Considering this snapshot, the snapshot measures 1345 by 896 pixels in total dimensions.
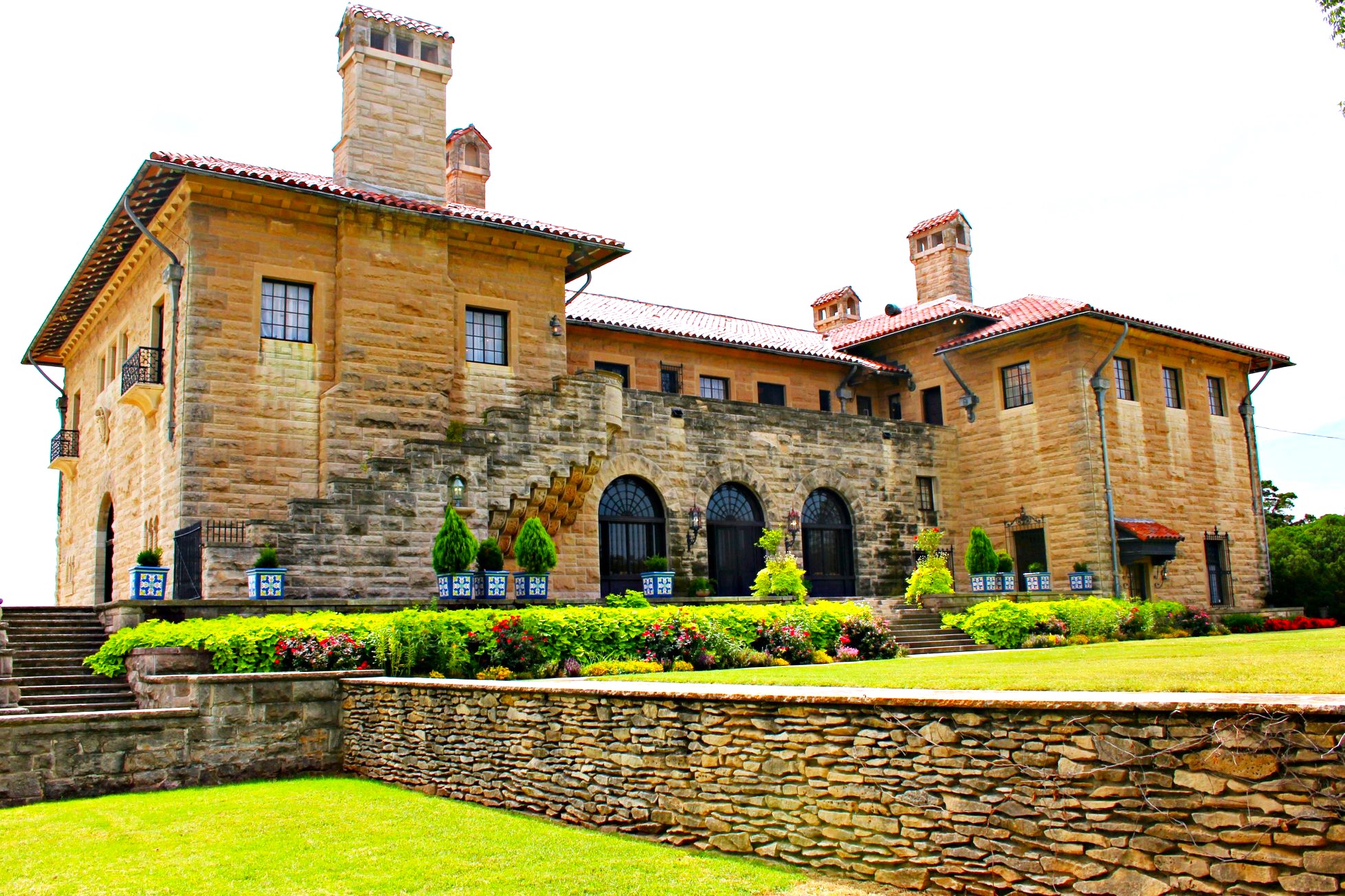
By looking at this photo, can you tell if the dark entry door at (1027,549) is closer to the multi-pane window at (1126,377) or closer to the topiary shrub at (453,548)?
the multi-pane window at (1126,377)

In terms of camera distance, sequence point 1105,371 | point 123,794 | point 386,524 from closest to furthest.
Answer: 1. point 123,794
2. point 386,524
3. point 1105,371

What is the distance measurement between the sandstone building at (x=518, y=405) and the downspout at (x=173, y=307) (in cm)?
8

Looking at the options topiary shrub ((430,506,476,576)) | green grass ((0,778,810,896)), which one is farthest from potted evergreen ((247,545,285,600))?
green grass ((0,778,810,896))

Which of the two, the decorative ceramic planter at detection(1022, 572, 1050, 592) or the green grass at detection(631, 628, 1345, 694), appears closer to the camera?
the green grass at detection(631, 628, 1345, 694)

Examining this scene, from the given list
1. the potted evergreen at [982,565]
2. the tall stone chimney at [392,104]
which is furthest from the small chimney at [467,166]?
the potted evergreen at [982,565]

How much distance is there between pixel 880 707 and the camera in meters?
7.32

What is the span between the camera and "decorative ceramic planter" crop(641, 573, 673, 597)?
2084 cm

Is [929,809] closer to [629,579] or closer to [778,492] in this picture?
[629,579]

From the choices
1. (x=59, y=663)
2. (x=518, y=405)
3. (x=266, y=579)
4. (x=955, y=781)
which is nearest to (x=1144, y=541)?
(x=518, y=405)

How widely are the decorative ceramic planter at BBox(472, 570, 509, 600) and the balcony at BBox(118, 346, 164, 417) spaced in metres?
6.64

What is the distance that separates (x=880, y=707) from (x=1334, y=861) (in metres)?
2.81

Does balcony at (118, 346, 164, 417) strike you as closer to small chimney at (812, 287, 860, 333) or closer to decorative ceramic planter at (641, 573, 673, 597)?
decorative ceramic planter at (641, 573, 673, 597)

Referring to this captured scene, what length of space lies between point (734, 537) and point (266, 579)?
1159cm

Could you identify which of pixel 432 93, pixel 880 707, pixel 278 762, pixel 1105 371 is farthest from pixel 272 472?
pixel 1105 371
